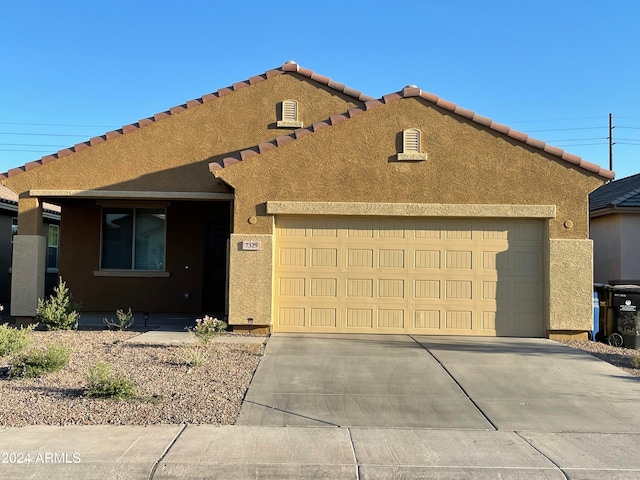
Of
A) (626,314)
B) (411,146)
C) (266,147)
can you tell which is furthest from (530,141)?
(266,147)

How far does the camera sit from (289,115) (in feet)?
43.2

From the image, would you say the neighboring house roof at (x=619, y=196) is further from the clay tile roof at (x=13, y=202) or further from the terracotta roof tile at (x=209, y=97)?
the clay tile roof at (x=13, y=202)

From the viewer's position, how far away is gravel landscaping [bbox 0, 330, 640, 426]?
5887mm

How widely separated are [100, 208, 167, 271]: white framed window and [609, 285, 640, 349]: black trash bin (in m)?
10.5

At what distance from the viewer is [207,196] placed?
12391mm

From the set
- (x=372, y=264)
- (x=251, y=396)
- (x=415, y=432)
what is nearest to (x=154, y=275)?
(x=372, y=264)

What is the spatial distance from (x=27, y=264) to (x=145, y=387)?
698 centimetres

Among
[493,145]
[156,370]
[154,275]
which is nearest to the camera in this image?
[156,370]

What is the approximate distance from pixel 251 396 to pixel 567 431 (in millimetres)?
3529

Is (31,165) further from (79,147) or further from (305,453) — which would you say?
(305,453)

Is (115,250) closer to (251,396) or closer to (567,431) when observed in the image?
(251,396)

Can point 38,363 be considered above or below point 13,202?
below

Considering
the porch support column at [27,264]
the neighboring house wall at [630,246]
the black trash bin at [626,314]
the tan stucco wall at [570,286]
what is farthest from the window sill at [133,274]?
the neighboring house wall at [630,246]

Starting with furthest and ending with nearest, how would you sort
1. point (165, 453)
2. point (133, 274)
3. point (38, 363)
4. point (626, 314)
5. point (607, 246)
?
point (607, 246)
point (133, 274)
point (626, 314)
point (38, 363)
point (165, 453)
